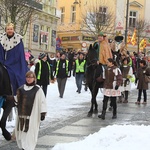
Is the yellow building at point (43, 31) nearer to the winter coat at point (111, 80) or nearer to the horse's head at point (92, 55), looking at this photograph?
the horse's head at point (92, 55)

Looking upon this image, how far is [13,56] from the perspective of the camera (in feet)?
25.3

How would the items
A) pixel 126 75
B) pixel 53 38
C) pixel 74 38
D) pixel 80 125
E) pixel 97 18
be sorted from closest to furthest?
pixel 80 125
pixel 126 75
pixel 97 18
pixel 53 38
pixel 74 38

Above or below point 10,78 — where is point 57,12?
above

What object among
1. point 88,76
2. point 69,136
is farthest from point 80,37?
point 69,136

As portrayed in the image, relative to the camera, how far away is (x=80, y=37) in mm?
50594

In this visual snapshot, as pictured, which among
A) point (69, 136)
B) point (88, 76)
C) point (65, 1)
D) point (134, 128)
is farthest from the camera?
point (65, 1)

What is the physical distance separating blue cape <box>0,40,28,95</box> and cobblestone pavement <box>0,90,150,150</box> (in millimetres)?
1108

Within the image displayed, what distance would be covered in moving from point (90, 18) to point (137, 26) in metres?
9.22

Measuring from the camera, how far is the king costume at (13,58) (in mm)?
7637

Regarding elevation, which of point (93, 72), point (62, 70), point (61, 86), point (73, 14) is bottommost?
point (61, 86)

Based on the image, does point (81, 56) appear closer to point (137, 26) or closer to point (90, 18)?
point (90, 18)

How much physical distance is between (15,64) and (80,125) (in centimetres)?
254

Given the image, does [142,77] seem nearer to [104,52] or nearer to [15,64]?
[104,52]

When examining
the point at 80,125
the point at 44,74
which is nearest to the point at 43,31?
the point at 44,74
